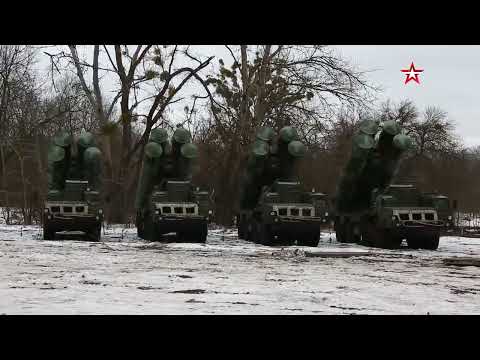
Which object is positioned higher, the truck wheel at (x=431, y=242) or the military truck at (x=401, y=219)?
the military truck at (x=401, y=219)

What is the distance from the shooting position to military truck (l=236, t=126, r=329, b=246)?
20.9 meters

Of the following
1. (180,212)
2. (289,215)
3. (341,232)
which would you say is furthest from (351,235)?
(180,212)

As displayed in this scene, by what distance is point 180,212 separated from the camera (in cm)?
2144

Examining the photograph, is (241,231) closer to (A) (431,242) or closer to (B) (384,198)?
(B) (384,198)

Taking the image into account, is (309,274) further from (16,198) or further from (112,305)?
(16,198)

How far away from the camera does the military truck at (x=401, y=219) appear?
20359 millimetres

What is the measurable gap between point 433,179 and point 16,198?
21818 millimetres

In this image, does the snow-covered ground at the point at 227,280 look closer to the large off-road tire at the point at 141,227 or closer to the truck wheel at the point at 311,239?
the truck wheel at the point at 311,239

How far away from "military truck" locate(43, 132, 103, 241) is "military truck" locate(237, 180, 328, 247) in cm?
475

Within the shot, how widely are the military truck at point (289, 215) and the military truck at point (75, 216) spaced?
4.75 metres

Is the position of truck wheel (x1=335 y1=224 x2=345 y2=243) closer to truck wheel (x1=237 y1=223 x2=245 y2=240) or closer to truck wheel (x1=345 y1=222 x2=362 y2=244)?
truck wheel (x1=345 y1=222 x2=362 y2=244)

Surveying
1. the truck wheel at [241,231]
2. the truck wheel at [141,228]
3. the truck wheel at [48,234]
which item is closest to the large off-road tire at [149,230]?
the truck wheel at [141,228]

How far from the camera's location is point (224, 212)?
31.9 meters

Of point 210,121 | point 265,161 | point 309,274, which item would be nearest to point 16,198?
point 210,121
